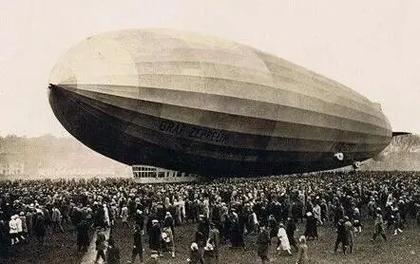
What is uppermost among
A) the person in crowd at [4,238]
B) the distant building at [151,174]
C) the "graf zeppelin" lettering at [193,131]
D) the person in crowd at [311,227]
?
the "graf zeppelin" lettering at [193,131]

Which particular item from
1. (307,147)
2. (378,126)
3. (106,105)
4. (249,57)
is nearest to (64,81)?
(106,105)

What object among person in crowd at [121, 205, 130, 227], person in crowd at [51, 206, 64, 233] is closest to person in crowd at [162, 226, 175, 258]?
person in crowd at [121, 205, 130, 227]

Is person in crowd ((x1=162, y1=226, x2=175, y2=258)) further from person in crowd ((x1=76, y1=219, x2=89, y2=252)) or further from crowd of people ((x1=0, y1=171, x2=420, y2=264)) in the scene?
person in crowd ((x1=76, y1=219, x2=89, y2=252))

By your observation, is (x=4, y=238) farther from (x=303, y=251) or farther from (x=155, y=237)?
(x=303, y=251)

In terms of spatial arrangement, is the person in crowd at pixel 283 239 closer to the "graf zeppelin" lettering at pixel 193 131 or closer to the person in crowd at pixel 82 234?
the person in crowd at pixel 82 234

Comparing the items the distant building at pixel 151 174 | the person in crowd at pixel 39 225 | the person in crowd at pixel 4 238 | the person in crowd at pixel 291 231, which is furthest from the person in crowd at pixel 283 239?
the distant building at pixel 151 174

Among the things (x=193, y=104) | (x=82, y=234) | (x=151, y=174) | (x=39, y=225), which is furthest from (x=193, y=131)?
(x=82, y=234)
